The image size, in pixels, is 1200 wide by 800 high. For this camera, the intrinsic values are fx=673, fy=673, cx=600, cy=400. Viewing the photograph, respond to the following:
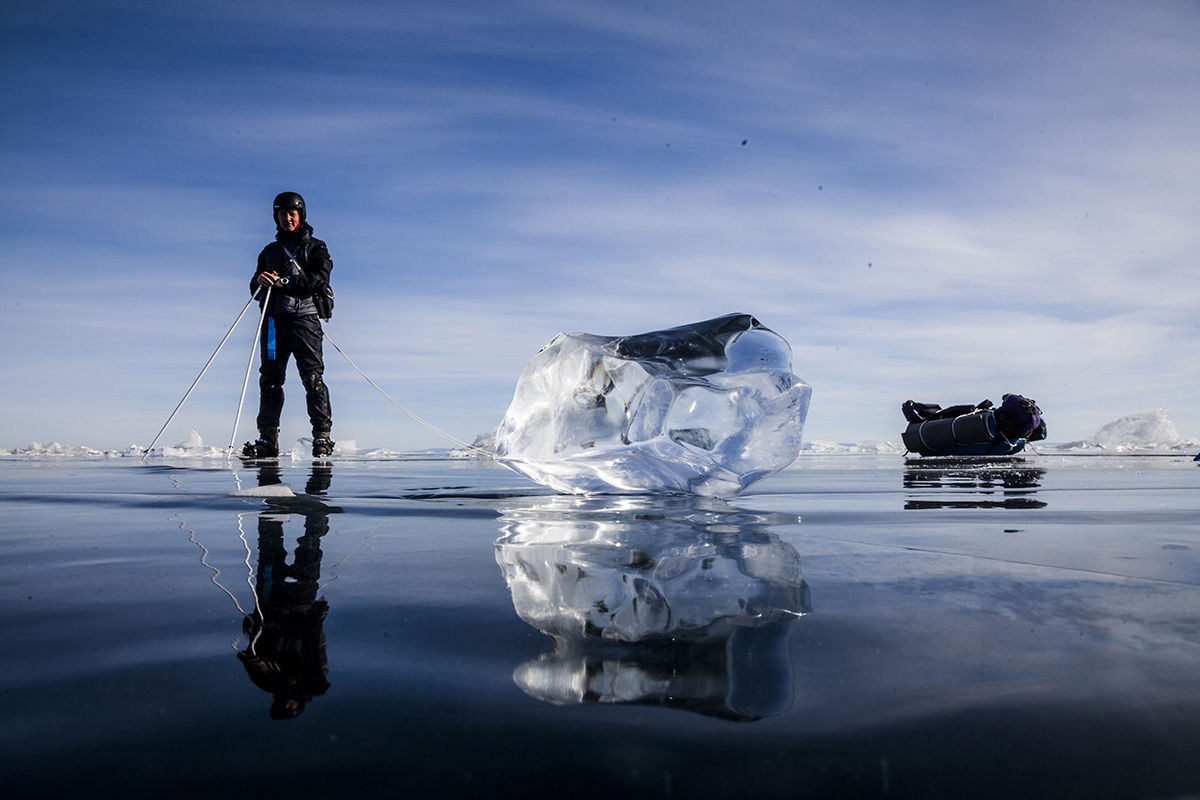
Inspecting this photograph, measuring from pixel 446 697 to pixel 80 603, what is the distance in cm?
91

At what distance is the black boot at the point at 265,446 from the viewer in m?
8.05

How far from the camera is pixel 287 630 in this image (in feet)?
3.44

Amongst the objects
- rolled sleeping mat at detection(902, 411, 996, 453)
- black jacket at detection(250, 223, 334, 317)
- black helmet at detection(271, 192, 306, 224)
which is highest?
black helmet at detection(271, 192, 306, 224)

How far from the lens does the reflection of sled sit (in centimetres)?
1764

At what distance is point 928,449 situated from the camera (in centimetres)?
2027

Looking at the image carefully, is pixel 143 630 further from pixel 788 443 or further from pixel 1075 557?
pixel 788 443

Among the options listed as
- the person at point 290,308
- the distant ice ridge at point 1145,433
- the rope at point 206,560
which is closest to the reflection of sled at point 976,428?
the person at point 290,308

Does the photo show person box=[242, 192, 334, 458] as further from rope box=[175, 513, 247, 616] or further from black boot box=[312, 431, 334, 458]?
rope box=[175, 513, 247, 616]

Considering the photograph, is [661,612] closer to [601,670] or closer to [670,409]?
[601,670]

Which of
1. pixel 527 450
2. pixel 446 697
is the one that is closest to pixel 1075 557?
pixel 446 697

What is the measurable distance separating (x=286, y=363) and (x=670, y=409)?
6108 mm

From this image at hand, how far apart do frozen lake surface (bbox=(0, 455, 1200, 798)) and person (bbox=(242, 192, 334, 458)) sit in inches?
246

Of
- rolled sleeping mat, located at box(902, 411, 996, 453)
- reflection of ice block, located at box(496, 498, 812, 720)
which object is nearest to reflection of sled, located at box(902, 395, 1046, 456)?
rolled sleeping mat, located at box(902, 411, 996, 453)

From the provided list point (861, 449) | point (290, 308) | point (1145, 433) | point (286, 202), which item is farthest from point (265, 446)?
point (1145, 433)
